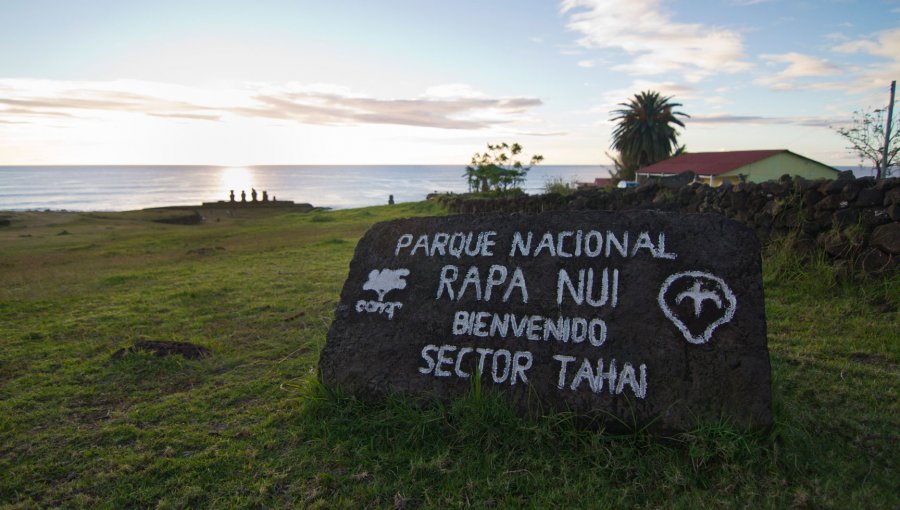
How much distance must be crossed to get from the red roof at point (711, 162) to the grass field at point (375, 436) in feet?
112

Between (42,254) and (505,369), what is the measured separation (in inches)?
569

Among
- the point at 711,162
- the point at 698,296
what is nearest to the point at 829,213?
the point at 698,296

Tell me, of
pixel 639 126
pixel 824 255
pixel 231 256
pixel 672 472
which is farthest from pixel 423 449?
pixel 639 126

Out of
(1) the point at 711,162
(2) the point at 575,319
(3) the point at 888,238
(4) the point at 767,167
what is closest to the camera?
(2) the point at 575,319

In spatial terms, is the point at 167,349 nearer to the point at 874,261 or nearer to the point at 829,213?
the point at 874,261

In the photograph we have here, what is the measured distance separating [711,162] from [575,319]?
42.8 metres

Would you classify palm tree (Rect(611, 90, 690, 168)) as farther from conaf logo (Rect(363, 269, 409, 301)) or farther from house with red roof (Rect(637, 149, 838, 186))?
conaf logo (Rect(363, 269, 409, 301))

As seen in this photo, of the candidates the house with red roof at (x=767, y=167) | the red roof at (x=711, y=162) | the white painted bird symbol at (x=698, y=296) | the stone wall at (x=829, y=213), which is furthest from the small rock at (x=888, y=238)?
the red roof at (x=711, y=162)

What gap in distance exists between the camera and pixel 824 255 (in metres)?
6.97

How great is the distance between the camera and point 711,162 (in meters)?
41.9

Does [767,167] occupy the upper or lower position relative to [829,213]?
upper

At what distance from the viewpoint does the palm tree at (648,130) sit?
5806cm

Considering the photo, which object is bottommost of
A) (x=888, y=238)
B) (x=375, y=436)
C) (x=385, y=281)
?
(x=375, y=436)

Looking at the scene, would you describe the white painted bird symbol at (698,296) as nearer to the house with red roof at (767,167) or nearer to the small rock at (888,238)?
the small rock at (888,238)
